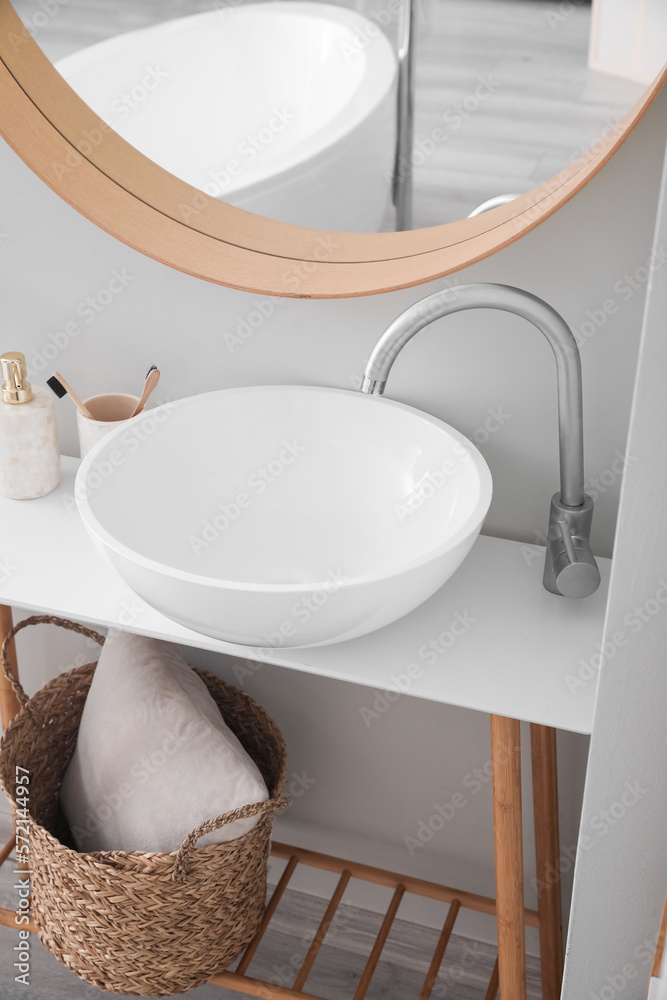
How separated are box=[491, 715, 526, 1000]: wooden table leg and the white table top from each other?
0.06 m

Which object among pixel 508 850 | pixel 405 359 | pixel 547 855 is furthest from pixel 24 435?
pixel 547 855

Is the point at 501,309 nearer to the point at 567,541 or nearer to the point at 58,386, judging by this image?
the point at 567,541

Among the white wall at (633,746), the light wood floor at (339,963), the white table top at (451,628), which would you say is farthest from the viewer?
the light wood floor at (339,963)

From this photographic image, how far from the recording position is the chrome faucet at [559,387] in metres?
1.04

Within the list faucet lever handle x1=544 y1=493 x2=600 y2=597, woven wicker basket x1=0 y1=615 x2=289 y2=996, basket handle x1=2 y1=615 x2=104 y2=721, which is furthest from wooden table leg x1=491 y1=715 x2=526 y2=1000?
basket handle x1=2 y1=615 x2=104 y2=721

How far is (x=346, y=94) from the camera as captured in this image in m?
1.21

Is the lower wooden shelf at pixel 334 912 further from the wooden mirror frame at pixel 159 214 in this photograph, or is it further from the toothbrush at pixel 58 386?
the wooden mirror frame at pixel 159 214

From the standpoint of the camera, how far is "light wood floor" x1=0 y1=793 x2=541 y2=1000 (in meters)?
1.60

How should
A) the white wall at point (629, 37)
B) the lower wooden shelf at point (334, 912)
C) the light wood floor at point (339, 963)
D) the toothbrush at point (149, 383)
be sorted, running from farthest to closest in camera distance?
the light wood floor at point (339, 963) → the lower wooden shelf at point (334, 912) → the toothbrush at point (149, 383) → the white wall at point (629, 37)

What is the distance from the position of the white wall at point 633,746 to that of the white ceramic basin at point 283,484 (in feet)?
0.95

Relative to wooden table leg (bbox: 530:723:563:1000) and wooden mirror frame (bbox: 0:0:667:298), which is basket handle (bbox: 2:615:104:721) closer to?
wooden mirror frame (bbox: 0:0:667:298)

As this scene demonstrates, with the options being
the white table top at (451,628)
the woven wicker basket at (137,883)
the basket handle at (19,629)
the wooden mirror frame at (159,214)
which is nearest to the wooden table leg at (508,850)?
the white table top at (451,628)

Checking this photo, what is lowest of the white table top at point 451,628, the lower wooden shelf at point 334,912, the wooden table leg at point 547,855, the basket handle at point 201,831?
the lower wooden shelf at point 334,912

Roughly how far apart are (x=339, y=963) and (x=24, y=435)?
1.00 m
